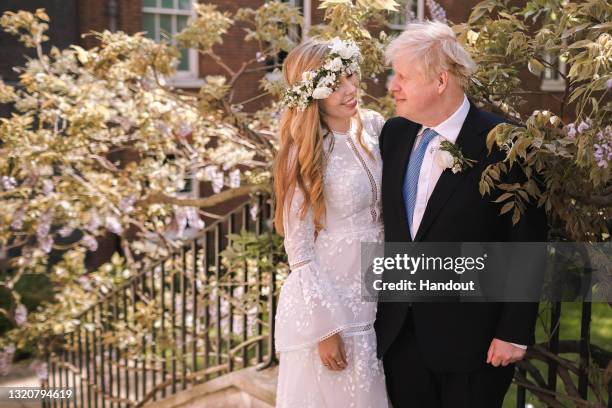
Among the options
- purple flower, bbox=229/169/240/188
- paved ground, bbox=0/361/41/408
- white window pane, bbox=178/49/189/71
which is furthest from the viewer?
white window pane, bbox=178/49/189/71

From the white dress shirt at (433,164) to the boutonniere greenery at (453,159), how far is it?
7 cm

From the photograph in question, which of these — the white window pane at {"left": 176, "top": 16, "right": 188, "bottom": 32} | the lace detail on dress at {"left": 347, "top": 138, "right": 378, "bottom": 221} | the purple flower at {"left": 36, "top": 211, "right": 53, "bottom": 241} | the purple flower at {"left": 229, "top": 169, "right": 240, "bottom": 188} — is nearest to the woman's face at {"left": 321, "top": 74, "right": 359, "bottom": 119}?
the lace detail on dress at {"left": 347, "top": 138, "right": 378, "bottom": 221}

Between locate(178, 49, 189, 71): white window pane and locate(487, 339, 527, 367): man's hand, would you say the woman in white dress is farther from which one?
locate(178, 49, 189, 71): white window pane

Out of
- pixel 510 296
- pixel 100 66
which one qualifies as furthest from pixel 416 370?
pixel 100 66

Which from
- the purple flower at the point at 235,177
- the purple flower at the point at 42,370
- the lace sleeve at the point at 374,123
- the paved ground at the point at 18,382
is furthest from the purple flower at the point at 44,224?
the lace sleeve at the point at 374,123

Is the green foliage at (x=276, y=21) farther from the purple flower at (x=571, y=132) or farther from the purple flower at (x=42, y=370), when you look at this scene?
the purple flower at (x=42, y=370)

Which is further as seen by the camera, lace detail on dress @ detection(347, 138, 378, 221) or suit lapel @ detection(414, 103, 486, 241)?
lace detail on dress @ detection(347, 138, 378, 221)

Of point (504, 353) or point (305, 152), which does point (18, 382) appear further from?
point (504, 353)

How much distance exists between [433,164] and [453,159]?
0.14 meters

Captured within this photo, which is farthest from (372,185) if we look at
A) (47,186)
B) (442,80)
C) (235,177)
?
(47,186)

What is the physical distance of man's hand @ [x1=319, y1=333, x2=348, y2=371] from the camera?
282 centimetres

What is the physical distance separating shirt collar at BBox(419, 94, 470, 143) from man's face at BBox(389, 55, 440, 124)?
68mm

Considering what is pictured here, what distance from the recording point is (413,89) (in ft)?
8.46

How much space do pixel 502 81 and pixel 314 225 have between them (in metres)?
0.96
